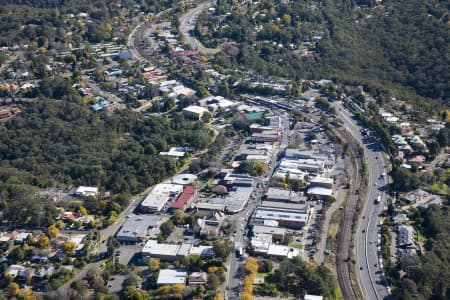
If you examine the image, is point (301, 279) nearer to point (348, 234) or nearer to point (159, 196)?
point (348, 234)

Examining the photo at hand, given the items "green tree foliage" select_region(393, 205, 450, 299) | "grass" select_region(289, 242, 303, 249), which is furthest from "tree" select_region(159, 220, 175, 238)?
"green tree foliage" select_region(393, 205, 450, 299)

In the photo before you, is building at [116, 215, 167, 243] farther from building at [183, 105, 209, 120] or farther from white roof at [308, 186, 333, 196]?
building at [183, 105, 209, 120]

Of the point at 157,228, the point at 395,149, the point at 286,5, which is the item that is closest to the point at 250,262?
the point at 157,228

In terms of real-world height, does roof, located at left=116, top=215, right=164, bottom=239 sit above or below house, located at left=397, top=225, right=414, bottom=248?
below

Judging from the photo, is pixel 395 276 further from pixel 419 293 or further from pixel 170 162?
pixel 170 162

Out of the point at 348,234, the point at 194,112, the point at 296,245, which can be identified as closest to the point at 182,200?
the point at 296,245

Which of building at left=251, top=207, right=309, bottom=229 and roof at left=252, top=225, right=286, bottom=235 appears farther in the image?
building at left=251, top=207, right=309, bottom=229

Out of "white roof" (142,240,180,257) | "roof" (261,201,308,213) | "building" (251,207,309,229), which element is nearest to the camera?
"white roof" (142,240,180,257)
